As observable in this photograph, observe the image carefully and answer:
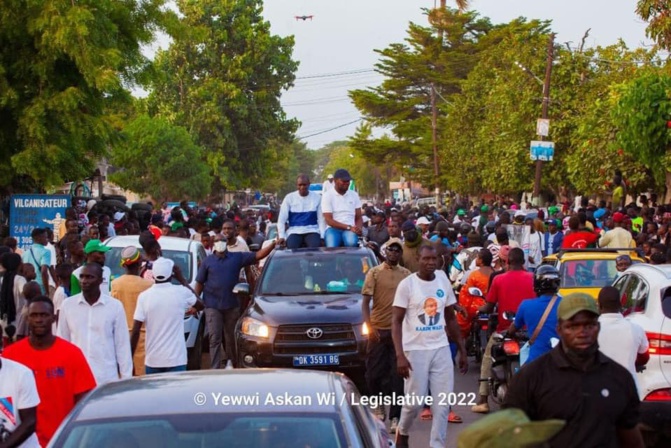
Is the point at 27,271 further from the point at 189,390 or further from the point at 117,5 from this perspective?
the point at 117,5

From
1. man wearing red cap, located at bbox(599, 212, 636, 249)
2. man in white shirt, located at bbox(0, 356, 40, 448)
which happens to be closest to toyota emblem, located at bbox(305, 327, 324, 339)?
man in white shirt, located at bbox(0, 356, 40, 448)

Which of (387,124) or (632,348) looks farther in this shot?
(387,124)

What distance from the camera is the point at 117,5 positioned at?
2269cm

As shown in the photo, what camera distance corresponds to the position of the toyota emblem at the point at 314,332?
40.3 ft

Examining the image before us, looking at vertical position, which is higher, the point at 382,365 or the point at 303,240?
the point at 303,240

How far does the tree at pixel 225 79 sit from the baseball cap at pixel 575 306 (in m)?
58.8

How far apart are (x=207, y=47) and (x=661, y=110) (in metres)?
41.2

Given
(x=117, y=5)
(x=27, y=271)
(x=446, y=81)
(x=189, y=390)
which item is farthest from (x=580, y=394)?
(x=446, y=81)

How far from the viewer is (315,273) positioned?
43.8ft

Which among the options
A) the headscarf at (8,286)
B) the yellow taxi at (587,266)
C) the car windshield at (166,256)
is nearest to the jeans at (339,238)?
the car windshield at (166,256)

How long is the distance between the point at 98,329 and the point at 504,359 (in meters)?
4.37

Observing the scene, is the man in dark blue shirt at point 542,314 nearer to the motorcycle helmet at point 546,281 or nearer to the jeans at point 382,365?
the motorcycle helmet at point 546,281

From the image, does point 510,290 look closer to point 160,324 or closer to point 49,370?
point 160,324

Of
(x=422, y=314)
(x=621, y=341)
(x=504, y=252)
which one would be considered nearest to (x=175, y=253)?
(x=504, y=252)
